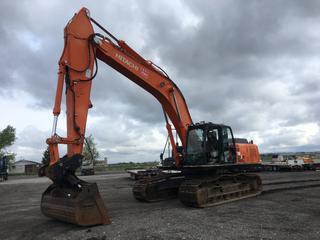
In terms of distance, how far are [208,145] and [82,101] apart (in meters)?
5.07

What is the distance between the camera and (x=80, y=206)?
893 cm

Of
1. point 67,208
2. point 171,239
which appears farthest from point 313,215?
point 67,208

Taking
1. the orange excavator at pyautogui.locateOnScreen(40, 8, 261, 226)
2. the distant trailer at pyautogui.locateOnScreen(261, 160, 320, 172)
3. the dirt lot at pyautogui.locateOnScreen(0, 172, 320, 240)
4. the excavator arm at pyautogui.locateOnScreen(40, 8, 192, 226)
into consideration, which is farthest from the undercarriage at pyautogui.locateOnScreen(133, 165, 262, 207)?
the distant trailer at pyautogui.locateOnScreen(261, 160, 320, 172)

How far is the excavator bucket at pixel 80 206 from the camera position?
894 cm

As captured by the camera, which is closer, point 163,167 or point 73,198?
point 73,198

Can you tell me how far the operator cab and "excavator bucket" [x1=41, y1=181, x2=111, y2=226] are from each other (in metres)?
4.79

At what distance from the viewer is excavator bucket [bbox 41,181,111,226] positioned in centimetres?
894

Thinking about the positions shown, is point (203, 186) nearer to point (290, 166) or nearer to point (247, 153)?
point (247, 153)

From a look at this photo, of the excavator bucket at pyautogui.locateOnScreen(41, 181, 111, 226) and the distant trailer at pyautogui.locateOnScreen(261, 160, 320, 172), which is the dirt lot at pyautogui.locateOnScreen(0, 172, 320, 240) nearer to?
the excavator bucket at pyautogui.locateOnScreen(41, 181, 111, 226)

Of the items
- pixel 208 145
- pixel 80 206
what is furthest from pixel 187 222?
pixel 208 145

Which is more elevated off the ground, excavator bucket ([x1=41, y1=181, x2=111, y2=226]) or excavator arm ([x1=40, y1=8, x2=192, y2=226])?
excavator arm ([x1=40, y1=8, x2=192, y2=226])

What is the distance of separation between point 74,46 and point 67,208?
4.61m

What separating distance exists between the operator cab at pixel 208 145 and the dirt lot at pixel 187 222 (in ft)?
5.45

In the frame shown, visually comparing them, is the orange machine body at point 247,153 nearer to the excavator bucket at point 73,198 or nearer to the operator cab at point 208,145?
the operator cab at point 208,145
